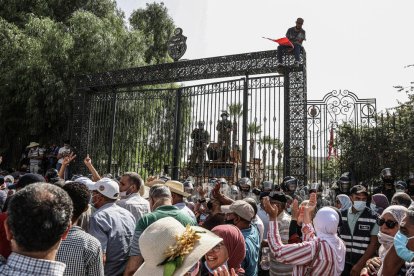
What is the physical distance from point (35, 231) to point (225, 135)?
345 inches

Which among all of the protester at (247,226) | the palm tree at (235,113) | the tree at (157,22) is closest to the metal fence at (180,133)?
the palm tree at (235,113)

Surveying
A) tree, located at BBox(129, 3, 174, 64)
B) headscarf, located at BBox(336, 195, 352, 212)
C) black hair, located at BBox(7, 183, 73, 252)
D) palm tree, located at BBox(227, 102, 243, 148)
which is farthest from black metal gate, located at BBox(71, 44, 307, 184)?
tree, located at BBox(129, 3, 174, 64)

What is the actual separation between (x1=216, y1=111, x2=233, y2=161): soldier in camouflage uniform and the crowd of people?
4785 millimetres

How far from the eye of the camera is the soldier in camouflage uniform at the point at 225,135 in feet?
33.6

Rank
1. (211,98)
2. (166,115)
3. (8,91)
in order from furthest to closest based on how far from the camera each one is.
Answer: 1. (8,91)
2. (166,115)
3. (211,98)

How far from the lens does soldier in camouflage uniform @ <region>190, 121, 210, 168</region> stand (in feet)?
34.8

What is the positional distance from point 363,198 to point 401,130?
4.48 m

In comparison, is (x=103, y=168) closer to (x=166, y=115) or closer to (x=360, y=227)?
(x=166, y=115)

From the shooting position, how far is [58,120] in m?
15.1

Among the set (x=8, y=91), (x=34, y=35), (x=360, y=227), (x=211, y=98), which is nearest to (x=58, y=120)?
(x=8, y=91)

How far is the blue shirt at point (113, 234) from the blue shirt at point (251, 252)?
1107 millimetres

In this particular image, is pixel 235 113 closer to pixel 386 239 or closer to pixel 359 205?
pixel 359 205

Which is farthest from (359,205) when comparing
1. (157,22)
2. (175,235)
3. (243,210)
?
(157,22)

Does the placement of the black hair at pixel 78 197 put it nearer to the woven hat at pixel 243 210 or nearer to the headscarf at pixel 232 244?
the headscarf at pixel 232 244
